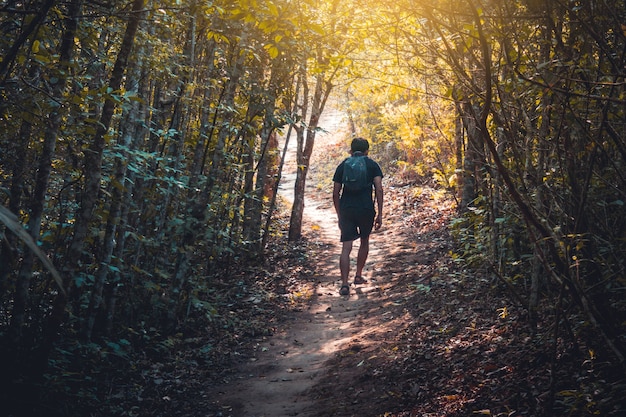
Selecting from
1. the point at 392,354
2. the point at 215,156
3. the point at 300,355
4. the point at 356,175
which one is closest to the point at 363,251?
the point at 356,175

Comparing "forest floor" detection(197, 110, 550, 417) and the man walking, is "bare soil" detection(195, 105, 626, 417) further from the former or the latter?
the man walking

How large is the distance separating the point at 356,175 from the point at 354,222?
32.5 inches

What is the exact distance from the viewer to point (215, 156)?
26.8ft

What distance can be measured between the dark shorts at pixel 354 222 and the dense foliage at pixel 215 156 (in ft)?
5.57

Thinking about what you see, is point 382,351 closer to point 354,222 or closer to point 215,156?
point 354,222

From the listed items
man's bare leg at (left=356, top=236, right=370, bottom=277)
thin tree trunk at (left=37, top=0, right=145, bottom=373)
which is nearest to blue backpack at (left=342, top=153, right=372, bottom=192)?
man's bare leg at (left=356, top=236, right=370, bottom=277)

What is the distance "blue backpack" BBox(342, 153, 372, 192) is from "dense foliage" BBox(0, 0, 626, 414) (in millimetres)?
1502

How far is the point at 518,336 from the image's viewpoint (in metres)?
5.27

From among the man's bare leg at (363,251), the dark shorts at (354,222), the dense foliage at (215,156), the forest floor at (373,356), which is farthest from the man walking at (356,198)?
the dense foliage at (215,156)

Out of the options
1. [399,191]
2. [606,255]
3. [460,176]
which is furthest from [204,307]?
[399,191]

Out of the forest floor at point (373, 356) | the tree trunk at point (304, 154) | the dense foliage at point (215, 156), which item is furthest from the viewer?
the tree trunk at point (304, 154)

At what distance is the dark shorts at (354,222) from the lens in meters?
9.37

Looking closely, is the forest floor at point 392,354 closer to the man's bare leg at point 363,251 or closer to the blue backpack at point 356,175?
the man's bare leg at point 363,251

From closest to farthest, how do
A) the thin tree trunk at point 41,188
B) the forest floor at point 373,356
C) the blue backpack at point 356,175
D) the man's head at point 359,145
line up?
the forest floor at point 373,356, the thin tree trunk at point 41,188, the blue backpack at point 356,175, the man's head at point 359,145
